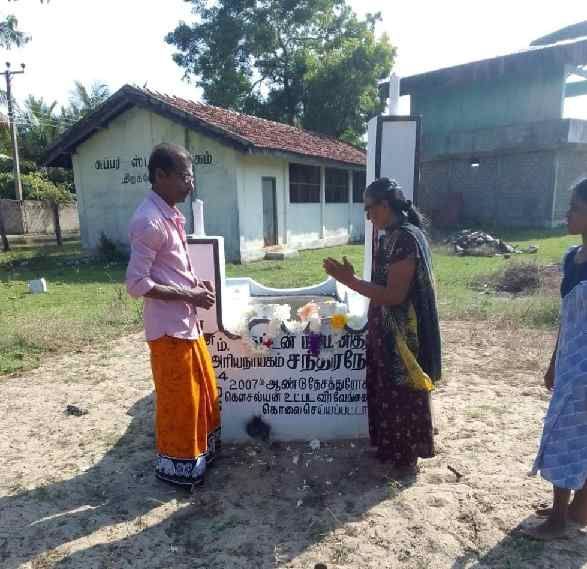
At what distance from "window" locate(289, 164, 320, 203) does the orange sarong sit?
38.5 feet

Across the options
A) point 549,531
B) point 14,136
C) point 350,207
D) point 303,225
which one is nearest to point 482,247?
point 303,225

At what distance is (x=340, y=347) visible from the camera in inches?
120

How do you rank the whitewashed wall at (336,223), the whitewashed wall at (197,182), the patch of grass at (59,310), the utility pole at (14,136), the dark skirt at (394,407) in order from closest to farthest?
the dark skirt at (394,407), the patch of grass at (59,310), the whitewashed wall at (197,182), the whitewashed wall at (336,223), the utility pole at (14,136)

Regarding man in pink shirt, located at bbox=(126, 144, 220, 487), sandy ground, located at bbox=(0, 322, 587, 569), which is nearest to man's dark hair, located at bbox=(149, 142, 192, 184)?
man in pink shirt, located at bbox=(126, 144, 220, 487)

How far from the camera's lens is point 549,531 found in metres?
2.17

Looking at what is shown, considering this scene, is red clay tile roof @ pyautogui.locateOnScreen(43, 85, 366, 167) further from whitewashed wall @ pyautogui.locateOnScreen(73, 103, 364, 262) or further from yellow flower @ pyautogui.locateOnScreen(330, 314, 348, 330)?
yellow flower @ pyautogui.locateOnScreen(330, 314, 348, 330)

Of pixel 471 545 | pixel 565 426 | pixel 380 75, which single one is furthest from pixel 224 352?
pixel 380 75

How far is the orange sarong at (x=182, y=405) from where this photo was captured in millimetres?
2457

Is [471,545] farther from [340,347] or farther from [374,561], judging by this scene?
[340,347]

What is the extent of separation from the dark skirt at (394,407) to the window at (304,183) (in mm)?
11649

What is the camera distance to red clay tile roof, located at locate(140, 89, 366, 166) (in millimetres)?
11617

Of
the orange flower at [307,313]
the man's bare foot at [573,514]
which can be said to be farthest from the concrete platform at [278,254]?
the man's bare foot at [573,514]

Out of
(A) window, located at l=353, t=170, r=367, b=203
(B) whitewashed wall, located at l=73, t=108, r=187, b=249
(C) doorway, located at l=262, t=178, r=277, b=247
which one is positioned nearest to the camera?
(B) whitewashed wall, located at l=73, t=108, r=187, b=249

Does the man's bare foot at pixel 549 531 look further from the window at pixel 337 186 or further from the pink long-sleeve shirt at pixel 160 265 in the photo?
the window at pixel 337 186
